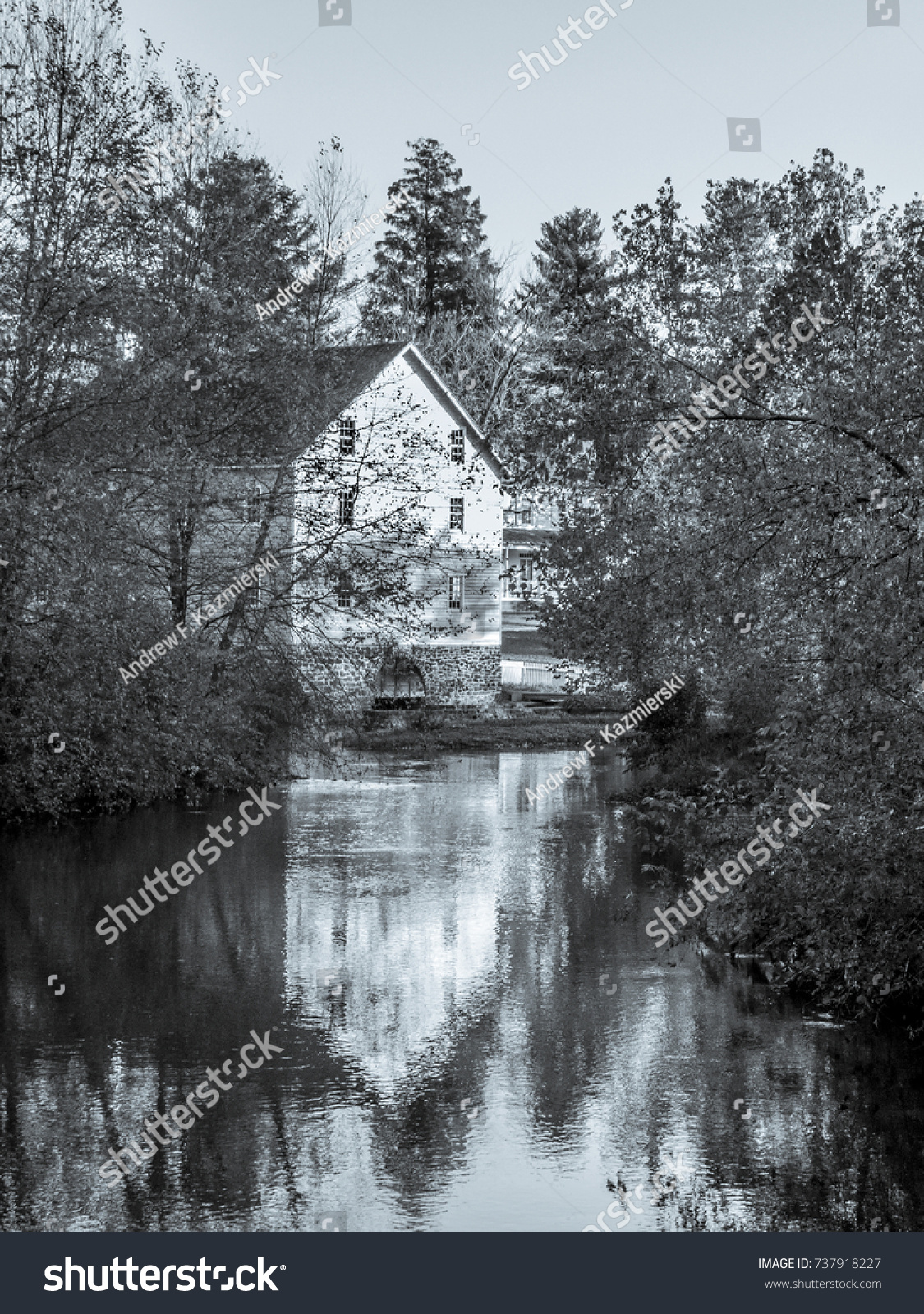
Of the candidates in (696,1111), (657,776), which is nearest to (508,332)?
(657,776)

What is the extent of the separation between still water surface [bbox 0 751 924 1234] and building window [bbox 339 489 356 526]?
10.6 m

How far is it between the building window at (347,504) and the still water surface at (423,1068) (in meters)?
10.6

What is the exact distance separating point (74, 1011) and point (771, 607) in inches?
231

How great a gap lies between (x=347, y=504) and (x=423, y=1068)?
1890 centimetres

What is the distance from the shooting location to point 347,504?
26.7m

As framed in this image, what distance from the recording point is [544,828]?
20.3m

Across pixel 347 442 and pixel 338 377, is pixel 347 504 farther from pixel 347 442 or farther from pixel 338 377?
pixel 338 377

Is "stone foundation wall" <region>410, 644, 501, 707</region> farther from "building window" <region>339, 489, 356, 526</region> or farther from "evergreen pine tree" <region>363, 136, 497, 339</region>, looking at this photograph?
"evergreen pine tree" <region>363, 136, 497, 339</region>

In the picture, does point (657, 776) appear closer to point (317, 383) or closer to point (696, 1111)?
point (317, 383)

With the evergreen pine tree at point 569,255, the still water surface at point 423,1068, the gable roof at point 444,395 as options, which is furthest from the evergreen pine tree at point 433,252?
the still water surface at point 423,1068

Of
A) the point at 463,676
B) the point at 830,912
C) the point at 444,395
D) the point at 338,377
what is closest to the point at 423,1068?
the point at 830,912

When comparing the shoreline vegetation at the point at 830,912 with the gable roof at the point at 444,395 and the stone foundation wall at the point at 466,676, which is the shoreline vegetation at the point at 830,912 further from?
the gable roof at the point at 444,395

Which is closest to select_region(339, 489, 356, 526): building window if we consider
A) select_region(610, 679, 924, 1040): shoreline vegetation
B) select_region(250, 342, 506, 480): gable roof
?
select_region(250, 342, 506, 480): gable roof

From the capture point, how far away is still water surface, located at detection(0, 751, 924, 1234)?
6.59 meters
